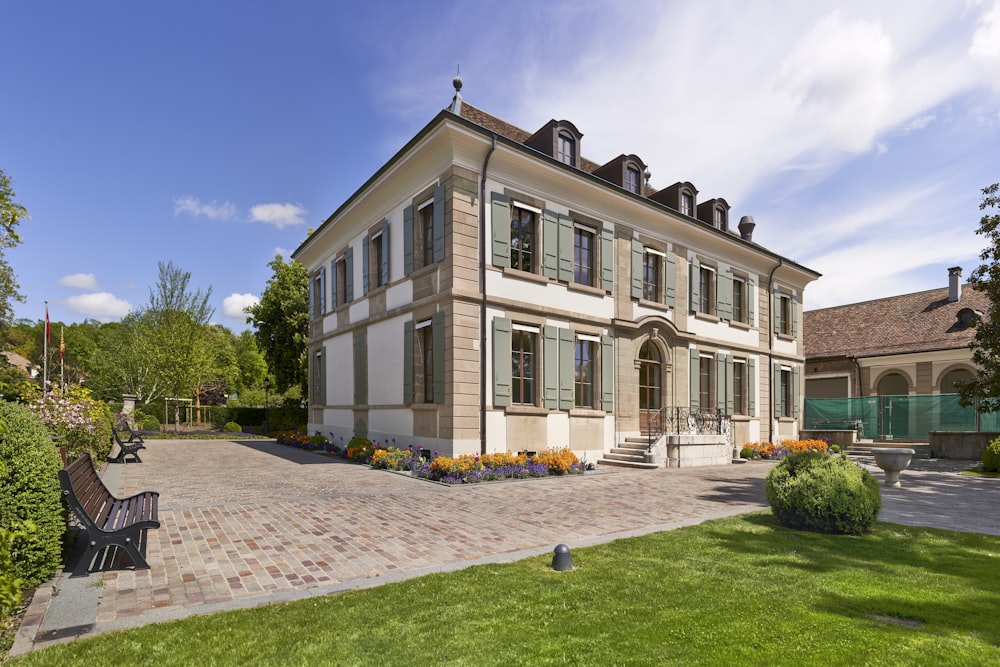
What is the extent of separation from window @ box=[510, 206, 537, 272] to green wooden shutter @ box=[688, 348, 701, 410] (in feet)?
25.0

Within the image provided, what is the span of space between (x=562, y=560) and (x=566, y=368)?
10.2 meters

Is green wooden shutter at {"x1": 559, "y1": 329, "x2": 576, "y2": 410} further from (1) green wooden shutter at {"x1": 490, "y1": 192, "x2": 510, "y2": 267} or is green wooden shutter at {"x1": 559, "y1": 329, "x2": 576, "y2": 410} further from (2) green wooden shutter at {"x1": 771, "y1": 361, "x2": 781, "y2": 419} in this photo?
(2) green wooden shutter at {"x1": 771, "y1": 361, "x2": 781, "y2": 419}

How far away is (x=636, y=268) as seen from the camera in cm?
1778

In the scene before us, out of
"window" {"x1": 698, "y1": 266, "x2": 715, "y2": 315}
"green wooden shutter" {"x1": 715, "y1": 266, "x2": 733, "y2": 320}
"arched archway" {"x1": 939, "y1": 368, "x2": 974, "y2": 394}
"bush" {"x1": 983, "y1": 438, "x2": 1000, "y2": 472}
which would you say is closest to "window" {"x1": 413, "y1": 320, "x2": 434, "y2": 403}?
"window" {"x1": 698, "y1": 266, "x2": 715, "y2": 315}

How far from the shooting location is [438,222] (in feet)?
47.2

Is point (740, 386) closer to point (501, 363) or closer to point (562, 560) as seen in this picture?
point (501, 363)

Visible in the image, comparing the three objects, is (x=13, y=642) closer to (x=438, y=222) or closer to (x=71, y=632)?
(x=71, y=632)

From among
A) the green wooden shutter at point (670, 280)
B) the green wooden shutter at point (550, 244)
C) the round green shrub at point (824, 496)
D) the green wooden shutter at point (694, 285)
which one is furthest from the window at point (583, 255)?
the round green shrub at point (824, 496)

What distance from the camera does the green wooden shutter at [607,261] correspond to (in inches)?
659

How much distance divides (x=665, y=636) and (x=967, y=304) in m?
33.2

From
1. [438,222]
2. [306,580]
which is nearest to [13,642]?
[306,580]

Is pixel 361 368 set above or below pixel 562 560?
above

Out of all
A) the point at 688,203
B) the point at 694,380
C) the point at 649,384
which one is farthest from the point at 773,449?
the point at 688,203

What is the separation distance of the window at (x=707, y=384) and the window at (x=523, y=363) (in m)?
8.22
